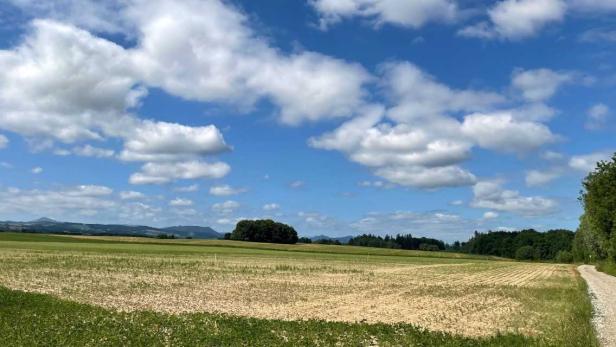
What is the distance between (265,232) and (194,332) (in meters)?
171

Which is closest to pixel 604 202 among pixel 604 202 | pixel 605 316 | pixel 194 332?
pixel 604 202

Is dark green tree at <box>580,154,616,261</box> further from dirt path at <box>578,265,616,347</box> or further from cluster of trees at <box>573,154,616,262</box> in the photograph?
dirt path at <box>578,265,616,347</box>

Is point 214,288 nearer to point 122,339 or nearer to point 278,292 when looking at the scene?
point 278,292

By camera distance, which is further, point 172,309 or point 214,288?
point 214,288

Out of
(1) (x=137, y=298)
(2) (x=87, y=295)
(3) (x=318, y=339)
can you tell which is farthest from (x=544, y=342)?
(2) (x=87, y=295)

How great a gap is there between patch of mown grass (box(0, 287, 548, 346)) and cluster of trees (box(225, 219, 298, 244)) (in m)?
165

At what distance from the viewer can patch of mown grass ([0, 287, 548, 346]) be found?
16469 mm

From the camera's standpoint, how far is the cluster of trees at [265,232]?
187 metres

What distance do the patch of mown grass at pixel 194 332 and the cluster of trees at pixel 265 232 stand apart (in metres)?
165

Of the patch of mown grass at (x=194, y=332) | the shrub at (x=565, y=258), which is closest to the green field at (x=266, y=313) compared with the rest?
the patch of mown grass at (x=194, y=332)

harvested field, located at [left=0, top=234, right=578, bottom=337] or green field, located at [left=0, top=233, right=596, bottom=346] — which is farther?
harvested field, located at [left=0, top=234, right=578, bottom=337]

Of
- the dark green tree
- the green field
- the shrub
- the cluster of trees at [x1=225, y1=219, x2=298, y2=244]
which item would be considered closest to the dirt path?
the green field

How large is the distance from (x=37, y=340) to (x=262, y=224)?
175 m

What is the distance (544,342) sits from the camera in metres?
17.9
